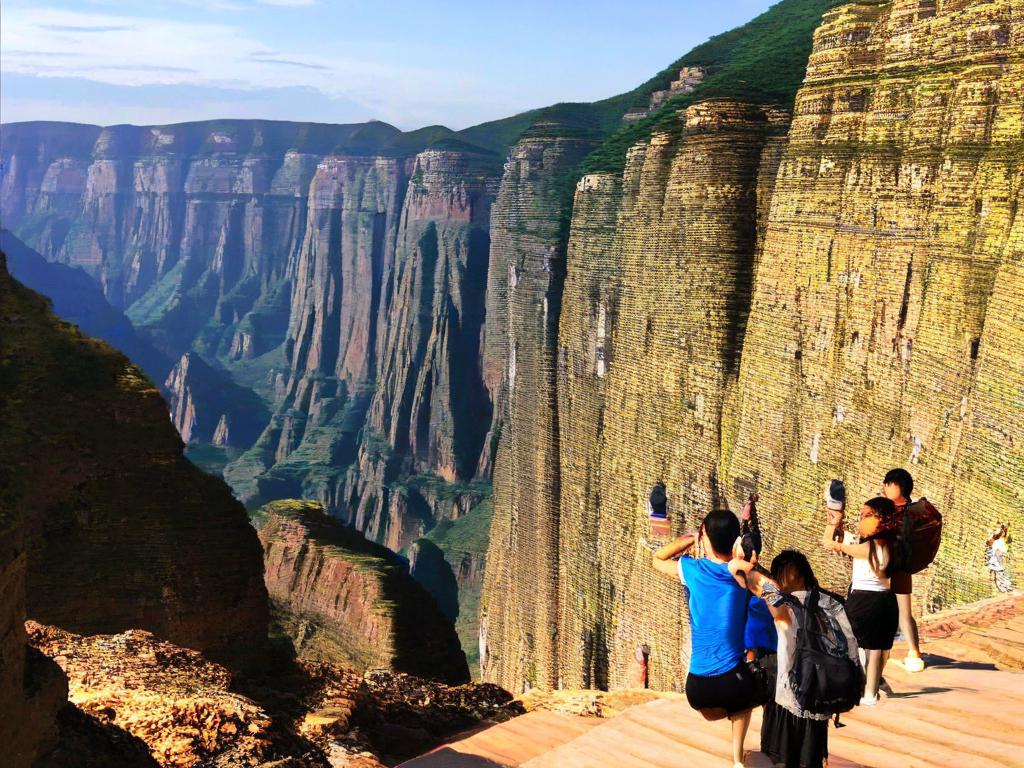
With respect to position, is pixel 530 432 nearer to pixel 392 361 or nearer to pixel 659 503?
pixel 659 503

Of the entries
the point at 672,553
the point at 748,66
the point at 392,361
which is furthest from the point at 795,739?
the point at 392,361

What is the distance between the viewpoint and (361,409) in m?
116

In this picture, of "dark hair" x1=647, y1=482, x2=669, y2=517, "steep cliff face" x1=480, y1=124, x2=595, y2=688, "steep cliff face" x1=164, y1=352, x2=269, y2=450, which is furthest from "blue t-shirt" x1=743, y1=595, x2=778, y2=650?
"steep cliff face" x1=164, y1=352, x2=269, y2=450

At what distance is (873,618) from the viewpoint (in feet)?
29.2

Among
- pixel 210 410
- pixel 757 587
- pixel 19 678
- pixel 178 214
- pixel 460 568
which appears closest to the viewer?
pixel 757 587

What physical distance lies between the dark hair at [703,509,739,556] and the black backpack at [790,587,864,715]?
61cm

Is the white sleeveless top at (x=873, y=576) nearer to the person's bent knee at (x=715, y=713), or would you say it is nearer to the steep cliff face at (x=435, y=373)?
the person's bent knee at (x=715, y=713)

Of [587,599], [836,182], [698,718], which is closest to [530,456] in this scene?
[587,599]

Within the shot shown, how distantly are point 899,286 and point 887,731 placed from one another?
1335 centimetres

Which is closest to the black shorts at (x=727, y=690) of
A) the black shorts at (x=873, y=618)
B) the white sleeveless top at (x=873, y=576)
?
the black shorts at (x=873, y=618)

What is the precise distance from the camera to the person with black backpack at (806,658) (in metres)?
7.36

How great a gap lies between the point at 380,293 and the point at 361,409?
12.1 m

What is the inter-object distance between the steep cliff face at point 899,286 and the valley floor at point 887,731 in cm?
492

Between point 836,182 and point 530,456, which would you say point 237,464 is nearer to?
point 530,456
